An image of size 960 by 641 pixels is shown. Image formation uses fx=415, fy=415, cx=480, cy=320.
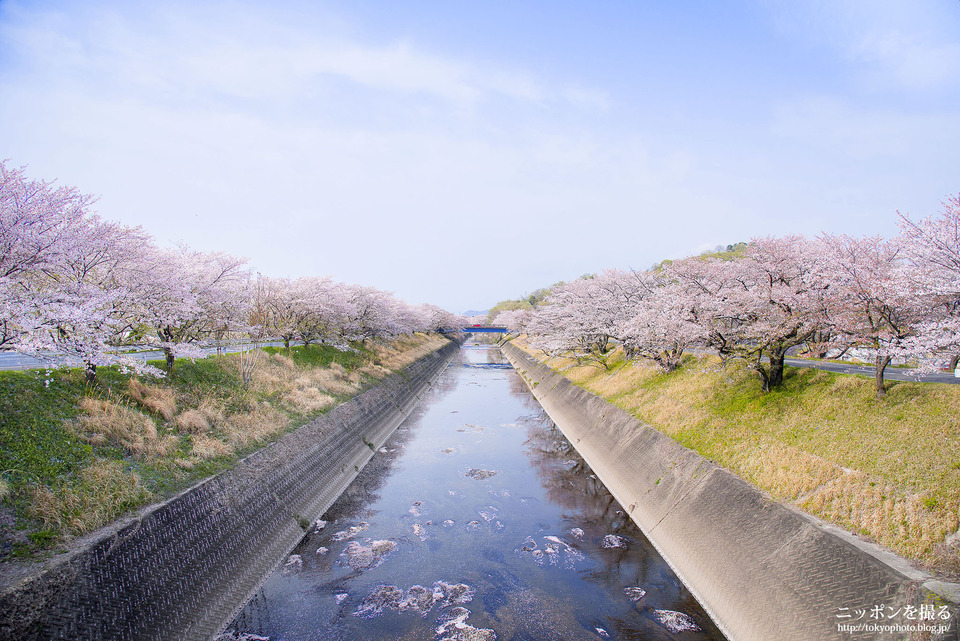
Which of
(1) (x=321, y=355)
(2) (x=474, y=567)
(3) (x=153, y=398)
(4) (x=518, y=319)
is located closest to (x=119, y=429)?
(3) (x=153, y=398)

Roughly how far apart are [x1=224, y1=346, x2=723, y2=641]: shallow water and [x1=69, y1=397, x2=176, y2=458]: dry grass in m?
5.42

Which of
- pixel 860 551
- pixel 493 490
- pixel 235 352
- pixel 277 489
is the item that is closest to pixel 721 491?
pixel 860 551

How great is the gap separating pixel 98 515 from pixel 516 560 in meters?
11.2

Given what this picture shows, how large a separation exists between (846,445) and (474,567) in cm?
1165

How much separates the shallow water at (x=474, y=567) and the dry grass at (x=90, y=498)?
13.9 feet

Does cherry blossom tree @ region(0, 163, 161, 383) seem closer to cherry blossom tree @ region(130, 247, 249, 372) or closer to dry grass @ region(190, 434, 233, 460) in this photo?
cherry blossom tree @ region(130, 247, 249, 372)

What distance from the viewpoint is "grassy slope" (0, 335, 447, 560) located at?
342 inches

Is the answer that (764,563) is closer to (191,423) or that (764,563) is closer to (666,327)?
(666,327)

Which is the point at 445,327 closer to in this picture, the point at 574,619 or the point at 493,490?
the point at 493,490

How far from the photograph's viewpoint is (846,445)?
1201 centimetres

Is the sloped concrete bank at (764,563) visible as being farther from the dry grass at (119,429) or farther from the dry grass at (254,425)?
the dry grass at (119,429)

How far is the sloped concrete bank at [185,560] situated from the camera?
7406 mm

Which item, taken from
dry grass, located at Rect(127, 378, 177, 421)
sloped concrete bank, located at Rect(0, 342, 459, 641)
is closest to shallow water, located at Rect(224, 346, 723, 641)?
sloped concrete bank, located at Rect(0, 342, 459, 641)

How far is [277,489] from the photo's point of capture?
15.3 meters
